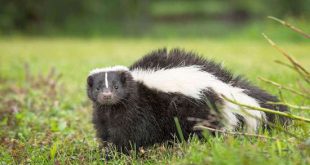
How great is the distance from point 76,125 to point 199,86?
217cm

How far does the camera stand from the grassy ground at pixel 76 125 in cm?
359

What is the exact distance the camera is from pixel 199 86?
4.89m

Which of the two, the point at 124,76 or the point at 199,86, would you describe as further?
the point at 124,76

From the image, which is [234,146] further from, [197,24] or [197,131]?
[197,24]

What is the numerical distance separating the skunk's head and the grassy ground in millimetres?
551

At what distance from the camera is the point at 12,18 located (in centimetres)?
2281

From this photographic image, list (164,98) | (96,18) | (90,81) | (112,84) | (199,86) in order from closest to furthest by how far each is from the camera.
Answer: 1. (199,86)
2. (164,98)
3. (112,84)
4. (90,81)
5. (96,18)

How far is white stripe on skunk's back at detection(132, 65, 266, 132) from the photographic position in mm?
4828

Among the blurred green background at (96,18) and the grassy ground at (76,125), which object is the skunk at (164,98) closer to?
the grassy ground at (76,125)

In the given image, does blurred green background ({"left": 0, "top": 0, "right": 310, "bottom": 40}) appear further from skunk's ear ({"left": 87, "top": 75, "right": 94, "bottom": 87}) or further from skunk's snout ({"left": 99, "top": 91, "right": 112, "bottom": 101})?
skunk's snout ({"left": 99, "top": 91, "right": 112, "bottom": 101})

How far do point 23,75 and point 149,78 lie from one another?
581 centimetres

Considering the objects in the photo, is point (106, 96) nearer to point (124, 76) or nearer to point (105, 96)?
point (105, 96)

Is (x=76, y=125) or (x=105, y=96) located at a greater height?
(x=105, y=96)

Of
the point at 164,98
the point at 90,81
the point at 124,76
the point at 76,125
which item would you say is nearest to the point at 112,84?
the point at 124,76
